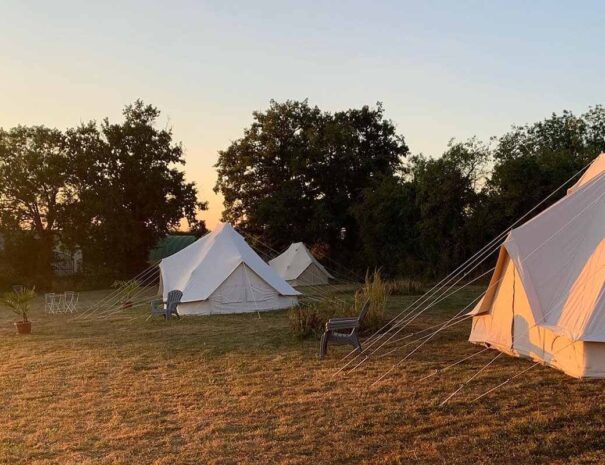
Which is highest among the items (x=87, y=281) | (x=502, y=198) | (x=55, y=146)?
(x=55, y=146)

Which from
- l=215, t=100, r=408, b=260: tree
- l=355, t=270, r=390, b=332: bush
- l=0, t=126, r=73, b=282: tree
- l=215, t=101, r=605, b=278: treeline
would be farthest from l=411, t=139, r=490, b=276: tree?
l=0, t=126, r=73, b=282: tree

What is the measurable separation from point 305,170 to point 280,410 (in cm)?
2437

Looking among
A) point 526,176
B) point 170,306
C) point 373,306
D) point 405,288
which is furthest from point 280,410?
point 526,176

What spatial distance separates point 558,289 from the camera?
24.1 feet

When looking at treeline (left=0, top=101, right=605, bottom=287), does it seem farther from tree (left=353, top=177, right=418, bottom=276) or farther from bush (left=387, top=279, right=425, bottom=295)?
bush (left=387, top=279, right=425, bottom=295)

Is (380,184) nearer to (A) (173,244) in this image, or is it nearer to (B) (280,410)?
(A) (173,244)

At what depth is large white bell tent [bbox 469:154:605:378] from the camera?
263 inches

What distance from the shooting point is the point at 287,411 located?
5953 mm

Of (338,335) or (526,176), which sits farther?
(526,176)

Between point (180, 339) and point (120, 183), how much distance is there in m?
21.3

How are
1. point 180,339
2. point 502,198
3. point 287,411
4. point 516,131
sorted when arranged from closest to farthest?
point 287,411 < point 180,339 < point 502,198 < point 516,131

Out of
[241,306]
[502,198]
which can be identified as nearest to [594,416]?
[241,306]

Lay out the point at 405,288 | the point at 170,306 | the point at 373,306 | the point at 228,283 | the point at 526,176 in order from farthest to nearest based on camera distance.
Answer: the point at 526,176 < the point at 405,288 < the point at 228,283 < the point at 170,306 < the point at 373,306

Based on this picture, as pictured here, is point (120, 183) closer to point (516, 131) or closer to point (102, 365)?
point (516, 131)
